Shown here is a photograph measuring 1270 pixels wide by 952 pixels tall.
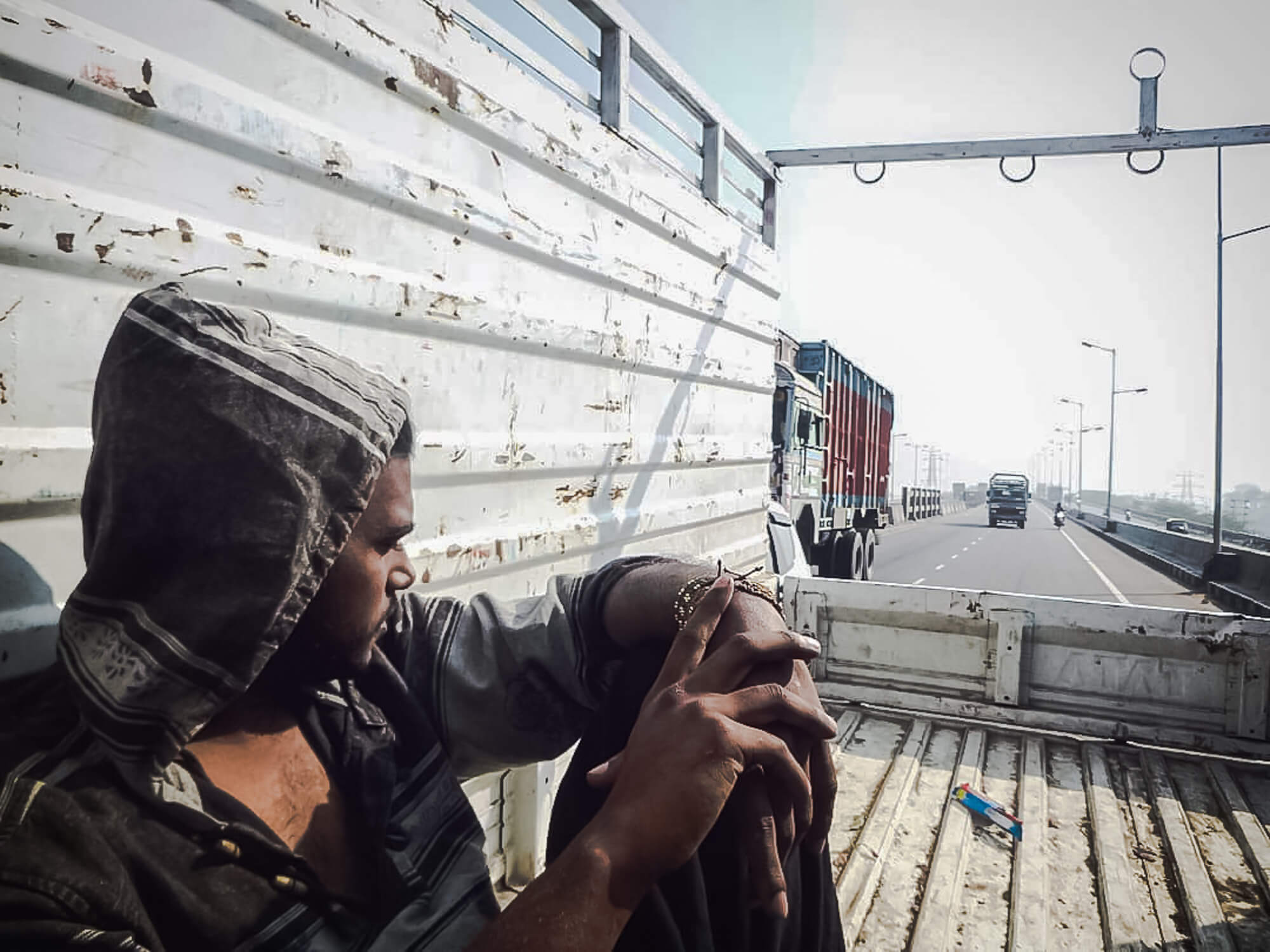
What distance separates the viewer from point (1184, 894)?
252 cm

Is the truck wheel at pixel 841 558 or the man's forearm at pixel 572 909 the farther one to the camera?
the truck wheel at pixel 841 558

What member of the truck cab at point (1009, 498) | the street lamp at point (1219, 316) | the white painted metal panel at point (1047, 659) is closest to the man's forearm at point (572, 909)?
the white painted metal panel at point (1047, 659)

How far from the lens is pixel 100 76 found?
1.16 m

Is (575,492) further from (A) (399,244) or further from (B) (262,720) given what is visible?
(B) (262,720)

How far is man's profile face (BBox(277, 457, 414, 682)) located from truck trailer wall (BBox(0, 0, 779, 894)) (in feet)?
1.44

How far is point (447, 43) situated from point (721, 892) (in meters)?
2.02

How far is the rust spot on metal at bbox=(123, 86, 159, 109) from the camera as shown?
3.94 ft

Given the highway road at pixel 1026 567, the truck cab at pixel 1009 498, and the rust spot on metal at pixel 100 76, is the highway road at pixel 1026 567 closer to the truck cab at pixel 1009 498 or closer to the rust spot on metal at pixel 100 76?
the truck cab at pixel 1009 498

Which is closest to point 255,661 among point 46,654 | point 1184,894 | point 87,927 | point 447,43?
point 87,927

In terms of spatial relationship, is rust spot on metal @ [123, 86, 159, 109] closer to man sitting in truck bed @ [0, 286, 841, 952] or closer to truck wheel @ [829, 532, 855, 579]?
man sitting in truck bed @ [0, 286, 841, 952]

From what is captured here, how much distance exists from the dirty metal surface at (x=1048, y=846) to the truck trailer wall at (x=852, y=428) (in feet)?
22.6

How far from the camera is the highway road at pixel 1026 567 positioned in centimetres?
1392

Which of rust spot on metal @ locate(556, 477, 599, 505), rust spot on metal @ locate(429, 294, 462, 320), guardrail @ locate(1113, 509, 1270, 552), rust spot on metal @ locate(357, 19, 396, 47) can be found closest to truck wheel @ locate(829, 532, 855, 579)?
rust spot on metal @ locate(556, 477, 599, 505)

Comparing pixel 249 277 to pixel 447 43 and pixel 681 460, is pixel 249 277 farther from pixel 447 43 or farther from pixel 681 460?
pixel 681 460
